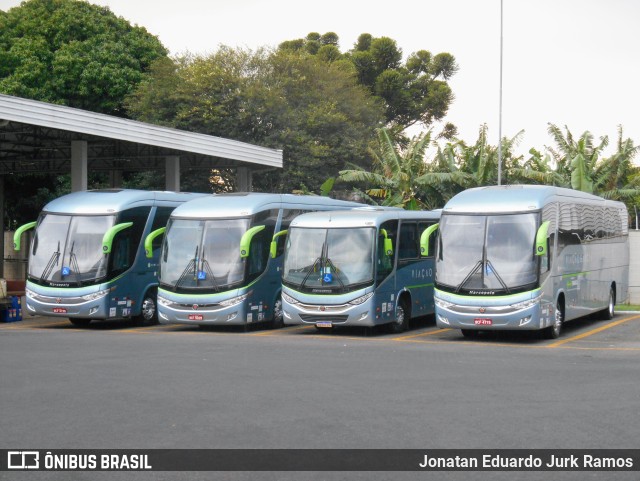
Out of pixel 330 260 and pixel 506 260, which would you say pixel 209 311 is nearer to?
pixel 330 260

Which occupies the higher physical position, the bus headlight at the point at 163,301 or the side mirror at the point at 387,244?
the side mirror at the point at 387,244

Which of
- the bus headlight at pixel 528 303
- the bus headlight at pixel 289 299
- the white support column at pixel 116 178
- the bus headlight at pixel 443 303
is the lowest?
the bus headlight at pixel 289 299

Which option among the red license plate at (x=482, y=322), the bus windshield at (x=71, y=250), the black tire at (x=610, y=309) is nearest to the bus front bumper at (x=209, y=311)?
the bus windshield at (x=71, y=250)

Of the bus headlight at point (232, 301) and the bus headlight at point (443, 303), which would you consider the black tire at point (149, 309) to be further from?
the bus headlight at point (443, 303)

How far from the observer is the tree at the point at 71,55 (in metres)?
51.4

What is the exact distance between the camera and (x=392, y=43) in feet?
227

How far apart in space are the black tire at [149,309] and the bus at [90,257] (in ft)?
1.00

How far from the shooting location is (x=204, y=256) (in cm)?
2377

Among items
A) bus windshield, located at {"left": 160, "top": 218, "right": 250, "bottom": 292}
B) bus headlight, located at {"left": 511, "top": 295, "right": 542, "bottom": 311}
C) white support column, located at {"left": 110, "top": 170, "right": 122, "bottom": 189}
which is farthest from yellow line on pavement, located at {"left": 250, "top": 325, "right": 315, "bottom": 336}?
white support column, located at {"left": 110, "top": 170, "right": 122, "bottom": 189}

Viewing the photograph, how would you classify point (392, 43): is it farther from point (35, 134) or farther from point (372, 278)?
point (372, 278)

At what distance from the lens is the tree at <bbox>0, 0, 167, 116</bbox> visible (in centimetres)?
5138

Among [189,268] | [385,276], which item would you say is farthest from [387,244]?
[189,268]

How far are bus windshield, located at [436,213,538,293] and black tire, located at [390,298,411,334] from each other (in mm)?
3035

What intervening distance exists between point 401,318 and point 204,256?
474 cm
